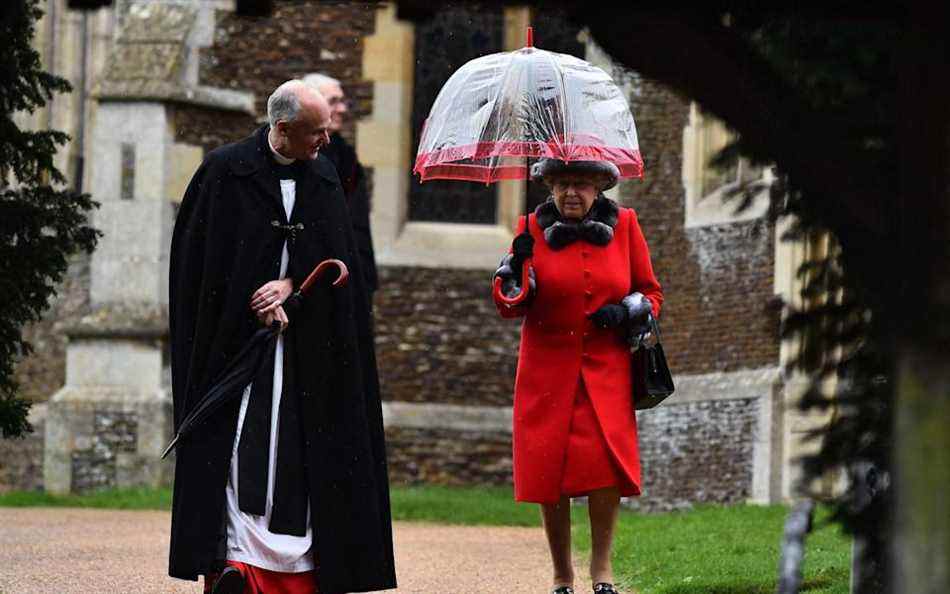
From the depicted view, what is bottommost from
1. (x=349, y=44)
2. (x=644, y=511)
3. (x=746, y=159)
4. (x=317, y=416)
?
(x=644, y=511)

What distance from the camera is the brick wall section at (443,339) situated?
742 inches

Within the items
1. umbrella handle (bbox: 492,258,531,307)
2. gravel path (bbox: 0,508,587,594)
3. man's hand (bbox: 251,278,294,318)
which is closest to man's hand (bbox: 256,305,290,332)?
man's hand (bbox: 251,278,294,318)

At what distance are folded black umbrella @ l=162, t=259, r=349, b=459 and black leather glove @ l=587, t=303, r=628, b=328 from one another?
114cm

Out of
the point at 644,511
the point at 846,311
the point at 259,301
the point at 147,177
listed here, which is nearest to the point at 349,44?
the point at 147,177

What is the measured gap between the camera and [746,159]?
4.66 metres

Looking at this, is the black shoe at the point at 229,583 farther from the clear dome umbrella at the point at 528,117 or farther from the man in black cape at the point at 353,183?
the man in black cape at the point at 353,183

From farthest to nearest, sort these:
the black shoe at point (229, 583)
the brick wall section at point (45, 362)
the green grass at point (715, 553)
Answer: the brick wall section at point (45, 362)
the green grass at point (715, 553)
the black shoe at point (229, 583)

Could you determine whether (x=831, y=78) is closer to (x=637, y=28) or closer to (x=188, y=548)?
(x=637, y=28)

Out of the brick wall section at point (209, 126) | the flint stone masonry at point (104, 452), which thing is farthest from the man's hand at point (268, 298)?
the brick wall section at point (209, 126)

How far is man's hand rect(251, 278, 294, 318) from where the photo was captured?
299 inches

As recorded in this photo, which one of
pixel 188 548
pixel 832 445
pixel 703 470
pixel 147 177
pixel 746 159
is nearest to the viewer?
pixel 746 159

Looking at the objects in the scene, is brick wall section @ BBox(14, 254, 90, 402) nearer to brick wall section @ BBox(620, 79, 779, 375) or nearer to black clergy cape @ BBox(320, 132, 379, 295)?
brick wall section @ BBox(620, 79, 779, 375)

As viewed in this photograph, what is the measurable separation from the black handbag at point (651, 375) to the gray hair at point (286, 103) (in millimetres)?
1665

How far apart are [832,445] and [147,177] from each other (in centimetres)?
1426
